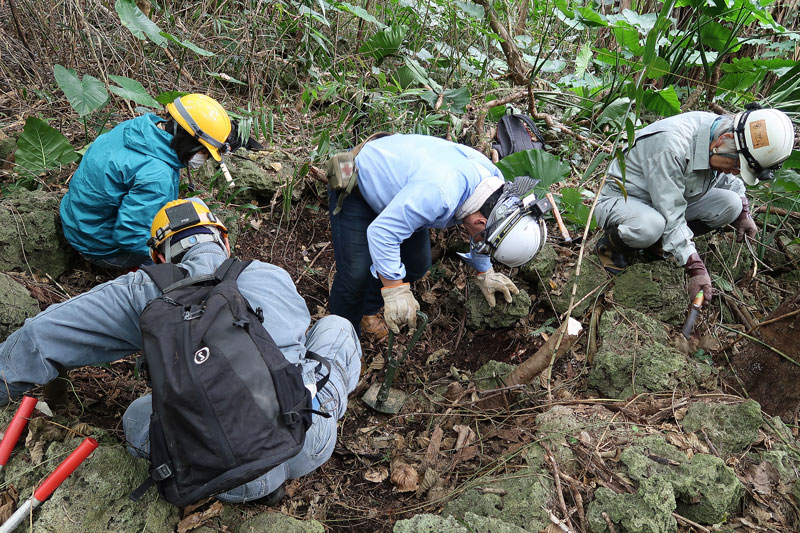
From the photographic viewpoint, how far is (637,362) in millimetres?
2715

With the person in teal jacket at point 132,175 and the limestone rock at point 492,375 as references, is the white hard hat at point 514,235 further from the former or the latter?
the person in teal jacket at point 132,175

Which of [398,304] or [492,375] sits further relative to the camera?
[492,375]

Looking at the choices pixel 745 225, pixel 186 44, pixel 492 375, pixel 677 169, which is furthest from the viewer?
pixel 186 44

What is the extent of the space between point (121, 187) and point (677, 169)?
373cm

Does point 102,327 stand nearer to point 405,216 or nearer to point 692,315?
point 405,216

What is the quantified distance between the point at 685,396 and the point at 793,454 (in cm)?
49

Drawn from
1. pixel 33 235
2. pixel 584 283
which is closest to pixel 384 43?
pixel 584 283

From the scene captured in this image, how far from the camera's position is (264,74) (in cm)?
538

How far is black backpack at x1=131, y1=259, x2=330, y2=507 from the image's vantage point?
4.89 feet

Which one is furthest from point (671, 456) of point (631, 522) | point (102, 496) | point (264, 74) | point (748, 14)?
point (264, 74)

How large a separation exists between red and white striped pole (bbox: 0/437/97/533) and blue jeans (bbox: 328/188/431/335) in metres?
1.67

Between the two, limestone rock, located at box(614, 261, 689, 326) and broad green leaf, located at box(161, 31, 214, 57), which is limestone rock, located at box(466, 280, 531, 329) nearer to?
limestone rock, located at box(614, 261, 689, 326)

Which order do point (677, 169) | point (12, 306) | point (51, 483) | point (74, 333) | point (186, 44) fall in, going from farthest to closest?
point (186, 44) < point (677, 169) < point (12, 306) < point (74, 333) < point (51, 483)

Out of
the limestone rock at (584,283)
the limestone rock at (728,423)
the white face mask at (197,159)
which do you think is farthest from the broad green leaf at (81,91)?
the limestone rock at (728,423)
